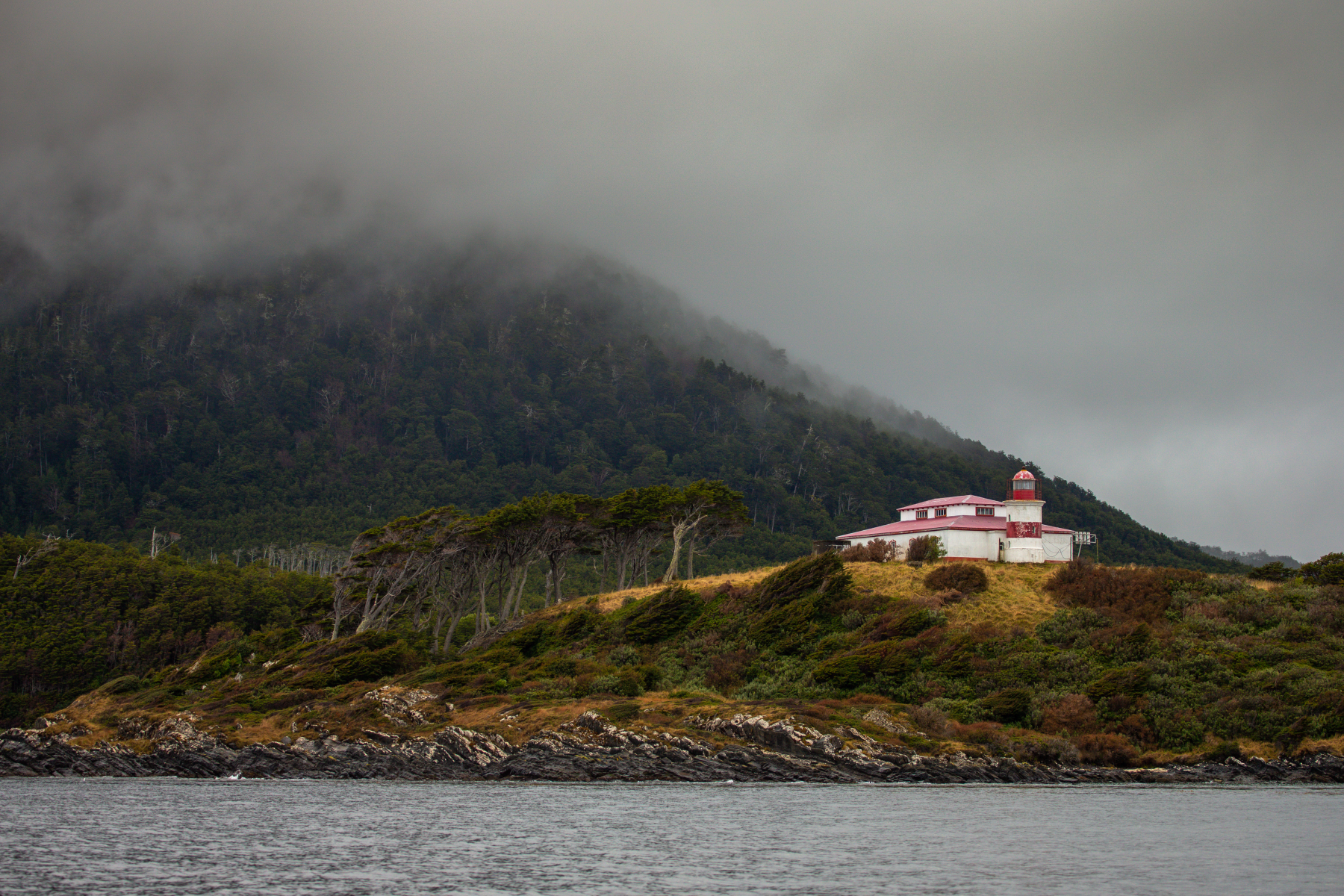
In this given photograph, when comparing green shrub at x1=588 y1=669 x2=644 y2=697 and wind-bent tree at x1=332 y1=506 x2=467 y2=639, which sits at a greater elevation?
wind-bent tree at x1=332 y1=506 x2=467 y2=639

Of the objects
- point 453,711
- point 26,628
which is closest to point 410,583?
point 453,711

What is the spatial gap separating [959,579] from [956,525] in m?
8.53

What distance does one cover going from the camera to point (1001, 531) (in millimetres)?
79312

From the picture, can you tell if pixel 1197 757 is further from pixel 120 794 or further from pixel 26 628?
pixel 26 628

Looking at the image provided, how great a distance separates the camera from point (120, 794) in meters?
47.8

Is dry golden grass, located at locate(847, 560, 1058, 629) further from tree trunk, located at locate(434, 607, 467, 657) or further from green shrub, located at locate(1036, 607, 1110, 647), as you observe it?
tree trunk, located at locate(434, 607, 467, 657)

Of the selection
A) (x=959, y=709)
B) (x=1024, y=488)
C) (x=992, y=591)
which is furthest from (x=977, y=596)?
(x=959, y=709)

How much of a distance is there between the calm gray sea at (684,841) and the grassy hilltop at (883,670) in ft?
19.8

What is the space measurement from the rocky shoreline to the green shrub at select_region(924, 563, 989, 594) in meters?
19.1

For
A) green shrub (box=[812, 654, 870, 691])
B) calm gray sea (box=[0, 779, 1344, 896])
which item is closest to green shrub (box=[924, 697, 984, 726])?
green shrub (box=[812, 654, 870, 691])

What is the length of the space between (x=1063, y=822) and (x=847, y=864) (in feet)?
40.1

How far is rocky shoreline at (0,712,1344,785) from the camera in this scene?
51.5 metres

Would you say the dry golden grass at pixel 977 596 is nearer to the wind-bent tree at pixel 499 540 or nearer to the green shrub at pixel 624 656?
the wind-bent tree at pixel 499 540

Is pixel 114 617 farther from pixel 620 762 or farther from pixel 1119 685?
pixel 1119 685
